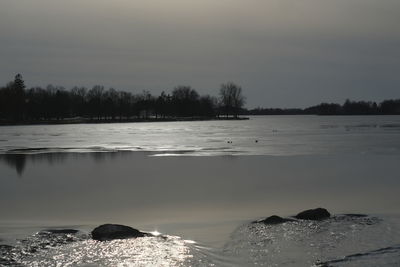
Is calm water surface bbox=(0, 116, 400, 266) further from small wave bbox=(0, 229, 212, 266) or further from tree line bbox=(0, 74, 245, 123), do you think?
tree line bbox=(0, 74, 245, 123)

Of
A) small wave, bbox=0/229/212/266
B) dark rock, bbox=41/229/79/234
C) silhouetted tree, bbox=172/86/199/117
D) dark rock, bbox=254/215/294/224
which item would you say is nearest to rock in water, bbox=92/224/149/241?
small wave, bbox=0/229/212/266

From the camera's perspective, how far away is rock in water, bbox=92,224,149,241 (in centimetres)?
1070

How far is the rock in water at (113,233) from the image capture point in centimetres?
1070

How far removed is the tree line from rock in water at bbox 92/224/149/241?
11856 cm

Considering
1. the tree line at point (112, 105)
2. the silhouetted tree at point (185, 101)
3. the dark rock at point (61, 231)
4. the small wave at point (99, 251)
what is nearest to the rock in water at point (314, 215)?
the small wave at point (99, 251)

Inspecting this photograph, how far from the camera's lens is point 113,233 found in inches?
423

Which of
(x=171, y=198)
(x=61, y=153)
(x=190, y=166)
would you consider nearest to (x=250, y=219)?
Answer: (x=171, y=198)

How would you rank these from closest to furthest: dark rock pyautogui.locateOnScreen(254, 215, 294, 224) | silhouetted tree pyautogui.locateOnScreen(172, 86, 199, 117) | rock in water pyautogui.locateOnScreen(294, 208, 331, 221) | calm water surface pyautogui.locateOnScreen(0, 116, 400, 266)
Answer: calm water surface pyautogui.locateOnScreen(0, 116, 400, 266) → dark rock pyautogui.locateOnScreen(254, 215, 294, 224) → rock in water pyautogui.locateOnScreen(294, 208, 331, 221) → silhouetted tree pyautogui.locateOnScreen(172, 86, 199, 117)

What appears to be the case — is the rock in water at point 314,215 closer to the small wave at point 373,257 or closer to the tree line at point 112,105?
the small wave at point 373,257

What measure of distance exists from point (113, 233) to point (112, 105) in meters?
154

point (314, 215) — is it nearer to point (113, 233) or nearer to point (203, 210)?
point (203, 210)

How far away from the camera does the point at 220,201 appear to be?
1532 cm

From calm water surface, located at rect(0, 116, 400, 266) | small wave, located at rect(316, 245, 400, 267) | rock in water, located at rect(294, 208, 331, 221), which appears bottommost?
calm water surface, located at rect(0, 116, 400, 266)

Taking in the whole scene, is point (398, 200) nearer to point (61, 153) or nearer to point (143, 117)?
point (61, 153)
